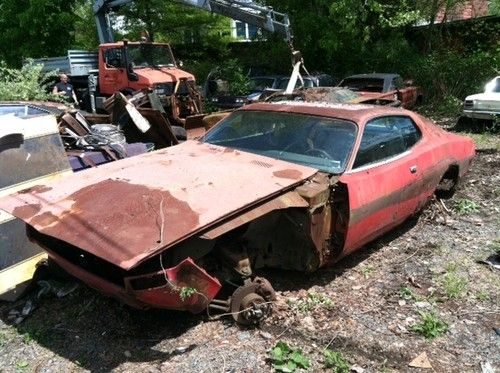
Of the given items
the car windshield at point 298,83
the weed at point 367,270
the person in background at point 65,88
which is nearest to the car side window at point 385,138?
the weed at point 367,270

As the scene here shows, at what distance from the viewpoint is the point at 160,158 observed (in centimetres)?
473

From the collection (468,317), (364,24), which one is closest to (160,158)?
(468,317)

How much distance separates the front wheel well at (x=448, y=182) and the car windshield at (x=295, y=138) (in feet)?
6.78

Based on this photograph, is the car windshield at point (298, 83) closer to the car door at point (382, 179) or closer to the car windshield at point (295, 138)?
the car door at point (382, 179)

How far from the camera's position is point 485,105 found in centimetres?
1103

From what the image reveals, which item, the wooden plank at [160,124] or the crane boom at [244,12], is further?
the crane boom at [244,12]

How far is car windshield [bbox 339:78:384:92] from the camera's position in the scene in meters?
13.2

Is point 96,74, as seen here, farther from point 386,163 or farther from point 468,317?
point 468,317

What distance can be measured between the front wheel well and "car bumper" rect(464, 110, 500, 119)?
5.27 meters

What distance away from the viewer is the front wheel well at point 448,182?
6.18 m

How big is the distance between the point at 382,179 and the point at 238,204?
5.47 feet

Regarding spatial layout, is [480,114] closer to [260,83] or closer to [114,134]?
[260,83]

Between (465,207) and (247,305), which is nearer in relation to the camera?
(247,305)

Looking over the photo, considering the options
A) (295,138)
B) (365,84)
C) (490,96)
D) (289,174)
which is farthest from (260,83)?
(289,174)
